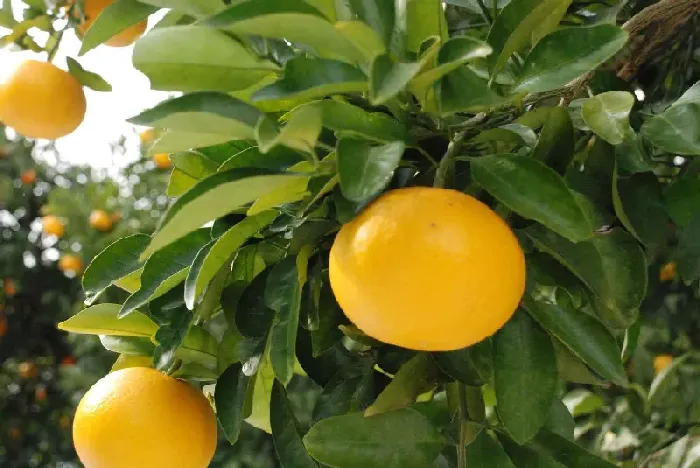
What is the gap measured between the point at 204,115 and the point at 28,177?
3.32 m

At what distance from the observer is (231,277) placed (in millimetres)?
690

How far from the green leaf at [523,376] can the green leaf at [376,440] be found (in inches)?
3.9

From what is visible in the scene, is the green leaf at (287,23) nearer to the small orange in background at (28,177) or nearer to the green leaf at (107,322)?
the green leaf at (107,322)

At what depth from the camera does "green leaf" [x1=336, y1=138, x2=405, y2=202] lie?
475 millimetres

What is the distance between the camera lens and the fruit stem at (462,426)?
2.22 feet

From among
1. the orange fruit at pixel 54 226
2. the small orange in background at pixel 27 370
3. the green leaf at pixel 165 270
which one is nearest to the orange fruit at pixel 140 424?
the green leaf at pixel 165 270

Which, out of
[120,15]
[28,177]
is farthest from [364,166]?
[28,177]

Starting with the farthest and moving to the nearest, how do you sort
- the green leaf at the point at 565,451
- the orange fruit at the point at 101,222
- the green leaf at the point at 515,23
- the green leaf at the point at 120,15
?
the orange fruit at the point at 101,222 → the green leaf at the point at 120,15 → the green leaf at the point at 565,451 → the green leaf at the point at 515,23

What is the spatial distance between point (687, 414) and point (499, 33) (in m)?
1.25

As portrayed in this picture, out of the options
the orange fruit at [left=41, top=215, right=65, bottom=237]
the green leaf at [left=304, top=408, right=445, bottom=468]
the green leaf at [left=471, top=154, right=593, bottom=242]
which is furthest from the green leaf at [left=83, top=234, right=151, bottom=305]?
the orange fruit at [left=41, top=215, right=65, bottom=237]

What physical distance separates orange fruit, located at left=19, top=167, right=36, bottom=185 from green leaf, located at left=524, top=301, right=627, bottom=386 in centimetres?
333

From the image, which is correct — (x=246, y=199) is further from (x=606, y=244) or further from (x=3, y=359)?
(x=3, y=359)

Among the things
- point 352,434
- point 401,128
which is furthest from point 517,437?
point 401,128

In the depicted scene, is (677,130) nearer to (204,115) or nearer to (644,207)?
(644,207)
